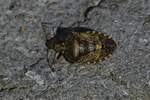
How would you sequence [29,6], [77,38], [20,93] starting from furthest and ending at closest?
1. [29,6]
2. [77,38]
3. [20,93]

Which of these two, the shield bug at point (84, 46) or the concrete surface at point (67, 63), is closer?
the concrete surface at point (67, 63)

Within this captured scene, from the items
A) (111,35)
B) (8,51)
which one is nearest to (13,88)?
(8,51)

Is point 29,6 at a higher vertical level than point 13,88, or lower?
higher

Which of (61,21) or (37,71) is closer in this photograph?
(37,71)

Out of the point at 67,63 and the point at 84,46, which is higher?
the point at 84,46

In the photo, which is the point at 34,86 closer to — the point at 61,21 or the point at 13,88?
the point at 13,88
